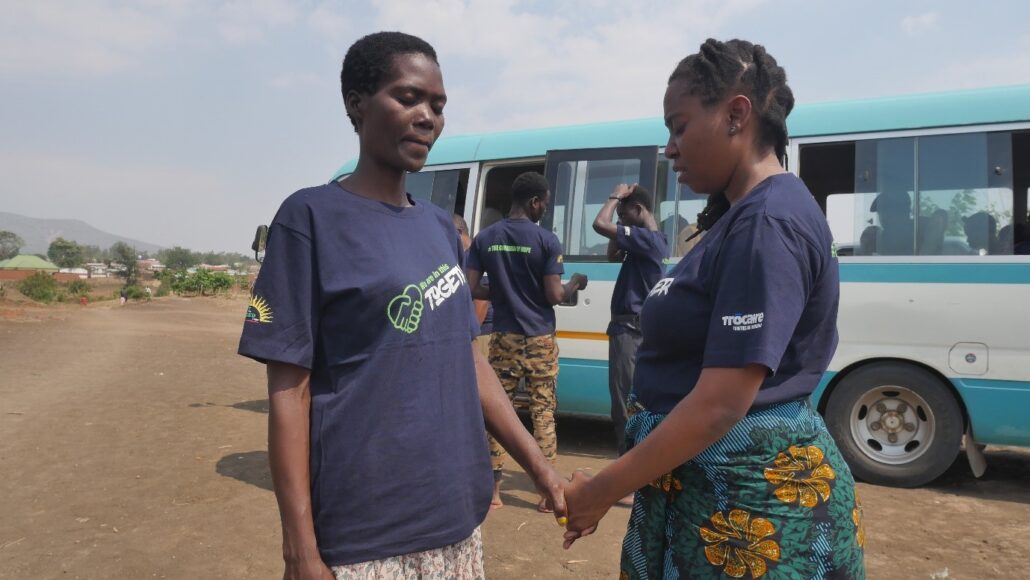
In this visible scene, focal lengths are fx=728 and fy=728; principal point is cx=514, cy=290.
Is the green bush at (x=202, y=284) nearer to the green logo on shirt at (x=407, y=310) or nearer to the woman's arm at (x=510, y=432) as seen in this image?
the woman's arm at (x=510, y=432)

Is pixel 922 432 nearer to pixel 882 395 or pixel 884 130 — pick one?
pixel 882 395

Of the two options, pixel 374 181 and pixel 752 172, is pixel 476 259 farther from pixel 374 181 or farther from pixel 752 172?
pixel 752 172

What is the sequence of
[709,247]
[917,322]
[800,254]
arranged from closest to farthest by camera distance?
[800,254] → [709,247] → [917,322]

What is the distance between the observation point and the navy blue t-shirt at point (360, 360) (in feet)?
5.06

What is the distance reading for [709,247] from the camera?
5.24 ft

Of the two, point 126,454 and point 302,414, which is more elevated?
point 302,414

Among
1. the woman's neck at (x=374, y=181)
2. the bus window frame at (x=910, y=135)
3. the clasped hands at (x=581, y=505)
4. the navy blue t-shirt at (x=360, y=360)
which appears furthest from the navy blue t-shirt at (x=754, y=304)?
the bus window frame at (x=910, y=135)

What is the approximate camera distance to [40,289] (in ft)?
140

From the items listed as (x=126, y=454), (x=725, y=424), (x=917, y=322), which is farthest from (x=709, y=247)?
(x=126, y=454)

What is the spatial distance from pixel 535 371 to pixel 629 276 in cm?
88

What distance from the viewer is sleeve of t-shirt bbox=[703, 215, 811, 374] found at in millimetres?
1437

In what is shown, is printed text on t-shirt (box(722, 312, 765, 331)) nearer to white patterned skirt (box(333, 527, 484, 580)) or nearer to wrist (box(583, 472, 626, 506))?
wrist (box(583, 472, 626, 506))

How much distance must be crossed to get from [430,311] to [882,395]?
15.6ft

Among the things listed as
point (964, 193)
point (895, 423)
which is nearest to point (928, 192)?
point (964, 193)
